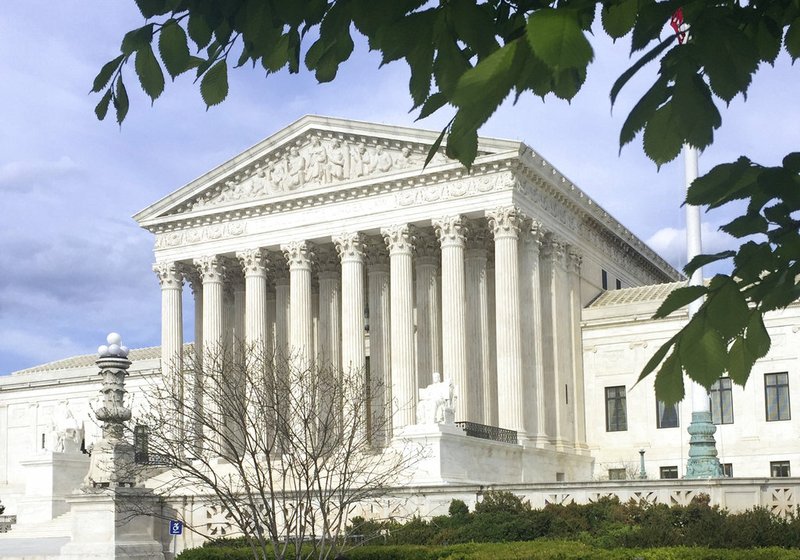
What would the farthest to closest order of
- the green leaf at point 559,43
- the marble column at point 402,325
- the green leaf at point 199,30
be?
the marble column at point 402,325
the green leaf at point 199,30
the green leaf at point 559,43

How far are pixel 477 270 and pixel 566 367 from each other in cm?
690

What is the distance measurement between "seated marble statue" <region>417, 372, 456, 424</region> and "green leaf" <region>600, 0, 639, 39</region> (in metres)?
43.1

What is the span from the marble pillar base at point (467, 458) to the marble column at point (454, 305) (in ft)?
12.0

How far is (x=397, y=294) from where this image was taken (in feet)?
184

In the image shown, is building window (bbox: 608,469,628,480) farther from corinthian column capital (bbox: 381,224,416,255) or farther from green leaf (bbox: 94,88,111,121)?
green leaf (bbox: 94,88,111,121)

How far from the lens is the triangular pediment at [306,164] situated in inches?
2239

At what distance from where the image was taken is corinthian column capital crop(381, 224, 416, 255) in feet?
186

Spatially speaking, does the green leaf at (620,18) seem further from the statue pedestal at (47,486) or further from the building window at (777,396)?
the building window at (777,396)

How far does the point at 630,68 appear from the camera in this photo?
13.4ft

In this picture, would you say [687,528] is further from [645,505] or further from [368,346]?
[368,346]

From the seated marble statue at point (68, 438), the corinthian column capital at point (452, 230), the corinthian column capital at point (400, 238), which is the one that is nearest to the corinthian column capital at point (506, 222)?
the corinthian column capital at point (452, 230)

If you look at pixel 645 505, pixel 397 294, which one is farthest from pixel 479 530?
pixel 397 294

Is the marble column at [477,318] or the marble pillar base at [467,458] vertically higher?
the marble column at [477,318]

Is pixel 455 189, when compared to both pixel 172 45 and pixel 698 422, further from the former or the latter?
pixel 172 45
